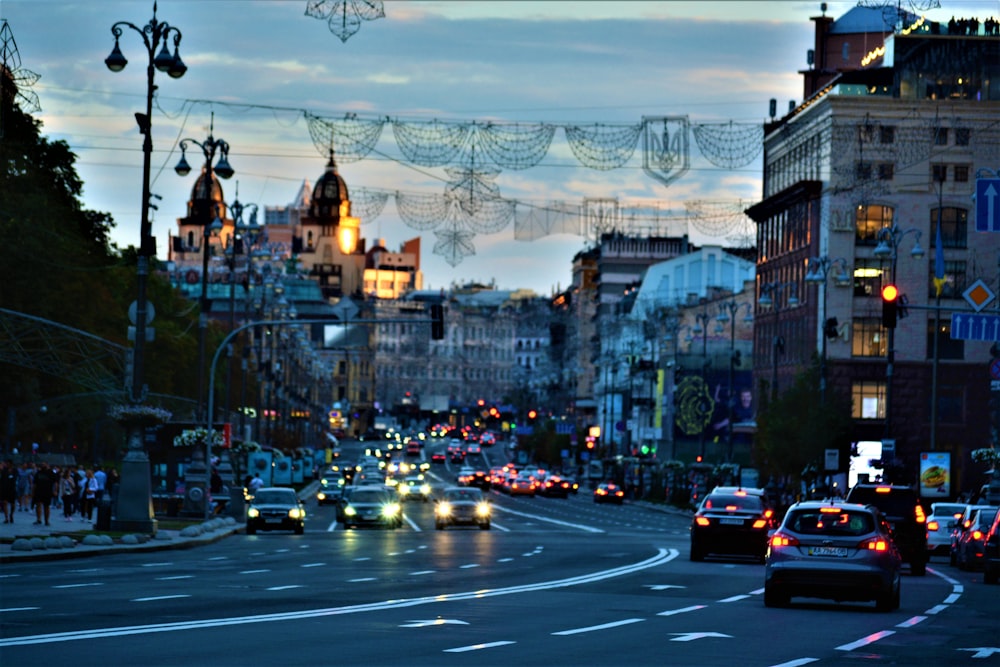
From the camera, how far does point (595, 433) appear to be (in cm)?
16912

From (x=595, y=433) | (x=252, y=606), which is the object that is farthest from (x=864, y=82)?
(x=252, y=606)

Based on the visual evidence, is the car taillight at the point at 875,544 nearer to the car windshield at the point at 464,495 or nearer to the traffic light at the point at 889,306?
the traffic light at the point at 889,306

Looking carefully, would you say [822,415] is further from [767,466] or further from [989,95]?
[989,95]

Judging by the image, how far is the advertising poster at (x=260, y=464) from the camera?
317 feet

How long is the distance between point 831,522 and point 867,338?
258ft

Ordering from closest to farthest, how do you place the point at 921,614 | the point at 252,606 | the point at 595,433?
the point at 252,606 < the point at 921,614 < the point at 595,433

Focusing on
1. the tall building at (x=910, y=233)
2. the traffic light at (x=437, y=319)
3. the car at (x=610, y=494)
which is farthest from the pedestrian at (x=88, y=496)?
the car at (x=610, y=494)

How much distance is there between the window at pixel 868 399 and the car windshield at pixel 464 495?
4020 cm

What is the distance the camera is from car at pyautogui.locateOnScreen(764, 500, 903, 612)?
2483 centimetres

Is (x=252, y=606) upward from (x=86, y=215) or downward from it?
downward

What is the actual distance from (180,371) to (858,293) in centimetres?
3865

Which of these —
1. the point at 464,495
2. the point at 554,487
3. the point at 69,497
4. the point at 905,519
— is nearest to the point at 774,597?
the point at 905,519

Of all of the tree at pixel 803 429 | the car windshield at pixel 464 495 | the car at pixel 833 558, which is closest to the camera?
the car at pixel 833 558

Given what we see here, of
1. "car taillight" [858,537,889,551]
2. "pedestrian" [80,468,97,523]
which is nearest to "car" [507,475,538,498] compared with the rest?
"pedestrian" [80,468,97,523]
